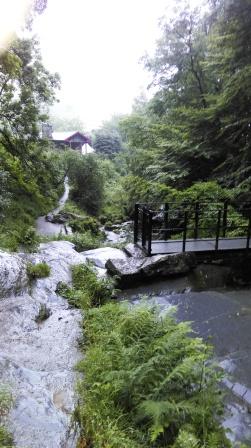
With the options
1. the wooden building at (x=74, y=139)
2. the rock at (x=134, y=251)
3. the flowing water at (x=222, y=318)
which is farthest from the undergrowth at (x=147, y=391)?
the wooden building at (x=74, y=139)

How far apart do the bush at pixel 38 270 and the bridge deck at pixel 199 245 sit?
2200mm

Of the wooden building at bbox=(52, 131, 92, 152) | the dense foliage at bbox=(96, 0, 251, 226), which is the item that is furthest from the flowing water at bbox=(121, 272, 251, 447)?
the wooden building at bbox=(52, 131, 92, 152)

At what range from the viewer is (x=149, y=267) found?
655cm

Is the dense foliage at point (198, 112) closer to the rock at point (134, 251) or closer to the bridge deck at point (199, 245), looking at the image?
the bridge deck at point (199, 245)

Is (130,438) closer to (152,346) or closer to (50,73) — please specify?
(152,346)

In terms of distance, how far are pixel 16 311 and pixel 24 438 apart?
2.75 meters

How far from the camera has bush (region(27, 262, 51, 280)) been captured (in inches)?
247

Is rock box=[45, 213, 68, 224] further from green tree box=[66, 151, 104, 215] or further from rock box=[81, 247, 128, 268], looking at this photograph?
rock box=[81, 247, 128, 268]

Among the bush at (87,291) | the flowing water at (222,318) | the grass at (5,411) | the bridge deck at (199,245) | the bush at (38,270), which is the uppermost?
the bridge deck at (199,245)

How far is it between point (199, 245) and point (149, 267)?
64.9 inches

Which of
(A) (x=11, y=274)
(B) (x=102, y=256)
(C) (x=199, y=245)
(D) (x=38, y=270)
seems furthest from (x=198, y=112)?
(A) (x=11, y=274)

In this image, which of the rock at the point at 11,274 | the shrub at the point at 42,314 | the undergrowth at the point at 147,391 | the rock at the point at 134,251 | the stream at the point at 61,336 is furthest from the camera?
the rock at the point at 134,251

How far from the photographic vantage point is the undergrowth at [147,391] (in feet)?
8.13

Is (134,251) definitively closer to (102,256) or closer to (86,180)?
(102,256)
